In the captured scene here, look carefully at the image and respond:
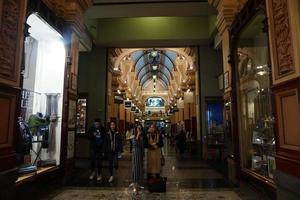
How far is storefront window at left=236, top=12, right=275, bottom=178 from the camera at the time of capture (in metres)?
4.78

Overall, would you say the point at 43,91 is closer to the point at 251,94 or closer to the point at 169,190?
the point at 169,190

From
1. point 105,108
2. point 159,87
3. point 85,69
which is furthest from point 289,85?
point 159,87

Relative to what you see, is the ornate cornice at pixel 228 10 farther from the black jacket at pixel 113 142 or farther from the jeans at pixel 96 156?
the jeans at pixel 96 156

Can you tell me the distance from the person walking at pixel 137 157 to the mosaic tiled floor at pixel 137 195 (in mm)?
295

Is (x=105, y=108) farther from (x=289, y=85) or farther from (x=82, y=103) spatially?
(x=289, y=85)

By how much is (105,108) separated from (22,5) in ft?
21.6

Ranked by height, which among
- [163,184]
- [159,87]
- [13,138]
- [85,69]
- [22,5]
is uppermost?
[159,87]

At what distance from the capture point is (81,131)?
9.66m

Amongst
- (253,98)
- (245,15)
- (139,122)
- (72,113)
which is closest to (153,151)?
(139,122)

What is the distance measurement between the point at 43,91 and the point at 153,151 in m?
2.92

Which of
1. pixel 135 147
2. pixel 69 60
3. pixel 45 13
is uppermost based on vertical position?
pixel 45 13

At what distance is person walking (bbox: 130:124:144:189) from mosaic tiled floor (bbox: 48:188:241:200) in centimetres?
30

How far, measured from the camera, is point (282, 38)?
3.05 m

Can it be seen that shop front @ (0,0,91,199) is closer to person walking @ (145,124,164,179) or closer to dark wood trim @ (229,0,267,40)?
person walking @ (145,124,164,179)
